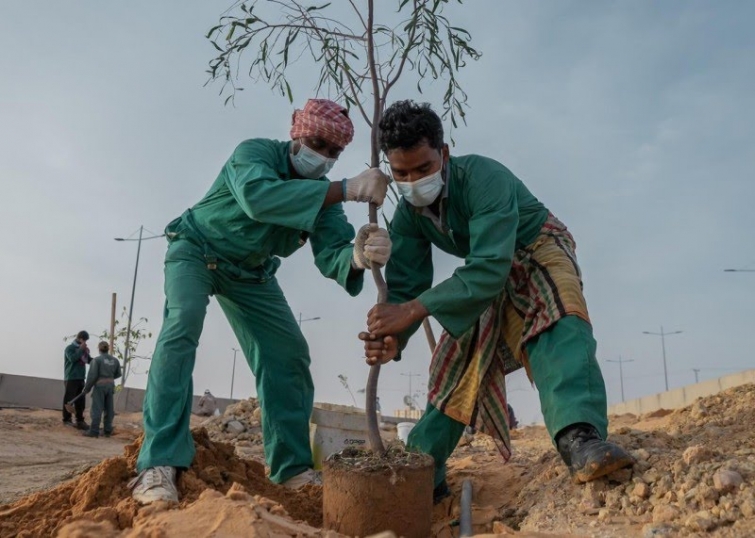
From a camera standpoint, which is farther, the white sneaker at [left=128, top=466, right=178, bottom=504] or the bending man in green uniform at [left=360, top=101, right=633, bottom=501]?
the bending man in green uniform at [left=360, top=101, right=633, bottom=501]

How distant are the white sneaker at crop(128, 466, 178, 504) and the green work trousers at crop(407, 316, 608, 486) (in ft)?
4.91

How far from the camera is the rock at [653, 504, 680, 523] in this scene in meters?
2.21

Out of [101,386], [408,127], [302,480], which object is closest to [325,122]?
[408,127]

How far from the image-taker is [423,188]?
3.11 meters

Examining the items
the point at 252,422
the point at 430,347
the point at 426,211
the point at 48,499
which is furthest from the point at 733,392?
the point at 252,422

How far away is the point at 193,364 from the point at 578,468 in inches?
65.4

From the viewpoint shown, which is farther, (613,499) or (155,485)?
(155,485)

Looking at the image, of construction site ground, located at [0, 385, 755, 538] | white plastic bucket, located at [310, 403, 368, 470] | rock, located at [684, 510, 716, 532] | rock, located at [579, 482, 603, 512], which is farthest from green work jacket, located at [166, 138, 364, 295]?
white plastic bucket, located at [310, 403, 368, 470]

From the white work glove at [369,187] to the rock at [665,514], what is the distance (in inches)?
62.9

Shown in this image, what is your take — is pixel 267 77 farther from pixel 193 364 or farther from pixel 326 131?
pixel 193 364

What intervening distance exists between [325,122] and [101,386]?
8478 mm

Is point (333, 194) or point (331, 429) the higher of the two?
point (333, 194)

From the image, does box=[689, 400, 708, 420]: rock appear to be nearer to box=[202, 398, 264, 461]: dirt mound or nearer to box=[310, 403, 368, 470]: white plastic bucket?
box=[310, 403, 368, 470]: white plastic bucket

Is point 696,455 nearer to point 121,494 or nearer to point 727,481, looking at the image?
point 727,481
